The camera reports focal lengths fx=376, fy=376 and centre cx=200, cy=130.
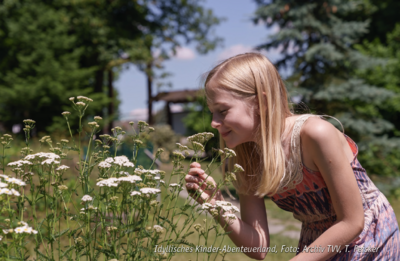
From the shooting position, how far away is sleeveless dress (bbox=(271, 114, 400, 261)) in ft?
5.30

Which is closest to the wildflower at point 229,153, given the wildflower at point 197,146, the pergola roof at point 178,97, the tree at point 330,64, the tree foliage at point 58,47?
the wildflower at point 197,146

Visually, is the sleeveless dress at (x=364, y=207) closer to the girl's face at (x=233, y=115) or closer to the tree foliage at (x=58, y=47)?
the girl's face at (x=233, y=115)

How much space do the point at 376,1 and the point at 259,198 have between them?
16818 mm

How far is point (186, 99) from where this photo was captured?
2252 cm

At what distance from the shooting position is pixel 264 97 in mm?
1722

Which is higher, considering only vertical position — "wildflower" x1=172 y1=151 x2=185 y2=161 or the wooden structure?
"wildflower" x1=172 y1=151 x2=185 y2=161

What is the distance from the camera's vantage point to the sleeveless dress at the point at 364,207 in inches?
63.6

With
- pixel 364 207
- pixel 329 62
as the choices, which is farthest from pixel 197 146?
pixel 329 62

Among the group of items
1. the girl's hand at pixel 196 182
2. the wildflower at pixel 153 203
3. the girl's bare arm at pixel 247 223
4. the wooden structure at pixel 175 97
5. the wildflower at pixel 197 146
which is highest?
the wildflower at pixel 197 146

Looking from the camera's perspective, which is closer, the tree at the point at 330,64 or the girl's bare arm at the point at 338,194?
the girl's bare arm at the point at 338,194

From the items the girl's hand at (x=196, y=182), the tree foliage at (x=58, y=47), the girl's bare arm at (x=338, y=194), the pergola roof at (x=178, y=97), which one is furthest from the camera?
the pergola roof at (x=178, y=97)

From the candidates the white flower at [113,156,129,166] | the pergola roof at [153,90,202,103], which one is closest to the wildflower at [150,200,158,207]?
the white flower at [113,156,129,166]

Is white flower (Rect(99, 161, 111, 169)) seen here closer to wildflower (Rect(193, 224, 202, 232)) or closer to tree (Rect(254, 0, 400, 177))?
wildflower (Rect(193, 224, 202, 232))

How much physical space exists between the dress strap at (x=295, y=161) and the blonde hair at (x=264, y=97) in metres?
0.04
